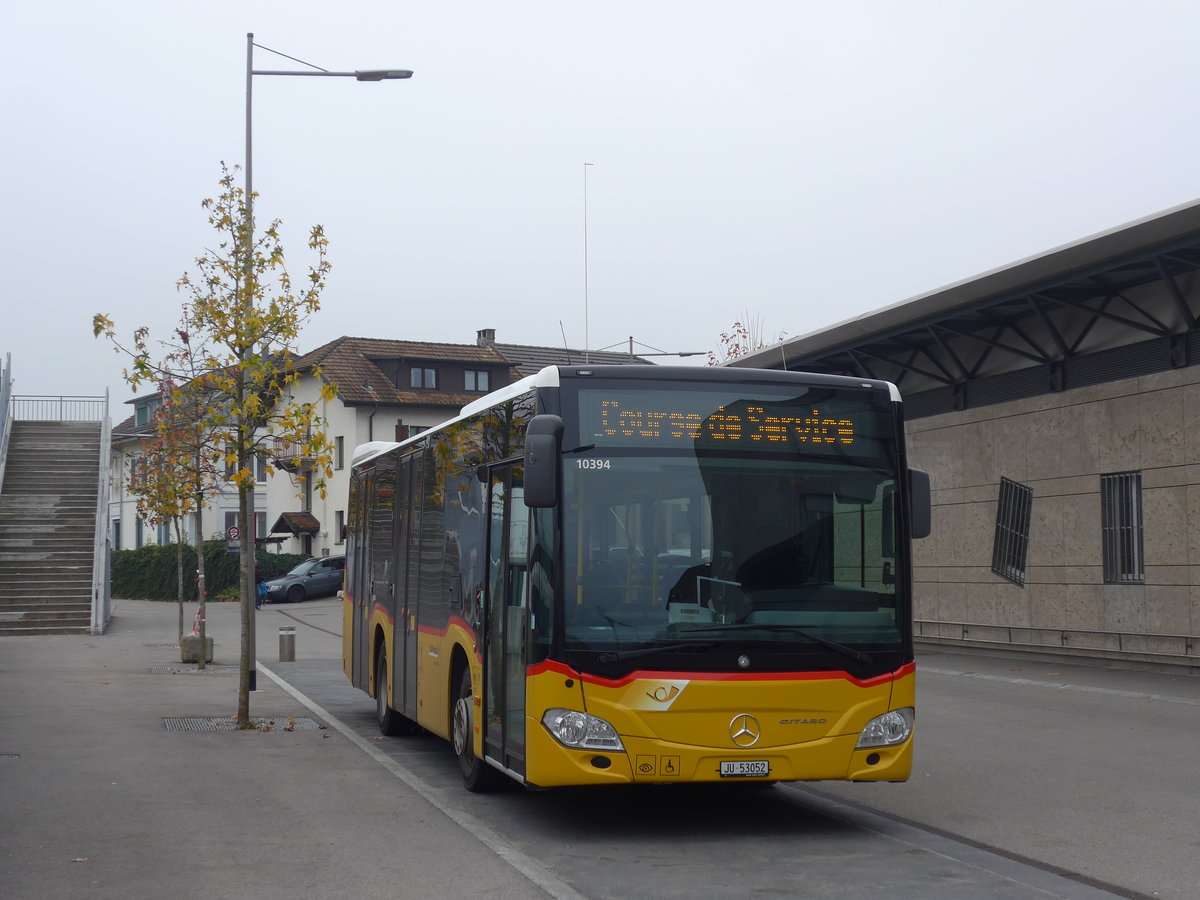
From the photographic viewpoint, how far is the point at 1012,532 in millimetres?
23219

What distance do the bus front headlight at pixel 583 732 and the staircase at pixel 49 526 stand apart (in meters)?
26.3

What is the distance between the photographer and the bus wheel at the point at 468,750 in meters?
10.5

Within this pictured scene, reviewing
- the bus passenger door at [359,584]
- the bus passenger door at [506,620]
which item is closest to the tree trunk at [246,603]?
the bus passenger door at [359,584]

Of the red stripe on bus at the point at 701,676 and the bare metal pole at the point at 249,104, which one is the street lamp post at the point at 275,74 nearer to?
the bare metal pole at the point at 249,104

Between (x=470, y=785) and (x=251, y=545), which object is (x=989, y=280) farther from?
(x=470, y=785)

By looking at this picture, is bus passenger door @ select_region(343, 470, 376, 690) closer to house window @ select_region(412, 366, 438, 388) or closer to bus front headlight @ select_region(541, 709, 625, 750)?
bus front headlight @ select_region(541, 709, 625, 750)

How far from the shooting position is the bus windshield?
345 inches

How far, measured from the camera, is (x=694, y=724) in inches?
341

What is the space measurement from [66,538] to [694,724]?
30564mm

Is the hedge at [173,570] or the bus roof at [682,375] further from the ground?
the bus roof at [682,375]

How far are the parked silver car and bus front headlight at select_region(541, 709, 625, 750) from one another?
46253 mm

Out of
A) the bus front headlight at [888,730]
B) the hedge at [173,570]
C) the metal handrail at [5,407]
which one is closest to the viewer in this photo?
the bus front headlight at [888,730]

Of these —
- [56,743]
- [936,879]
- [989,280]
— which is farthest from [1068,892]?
[989,280]

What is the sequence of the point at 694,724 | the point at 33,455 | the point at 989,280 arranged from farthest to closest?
the point at 33,455, the point at 989,280, the point at 694,724
